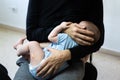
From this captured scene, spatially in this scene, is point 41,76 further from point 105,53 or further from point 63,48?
point 105,53

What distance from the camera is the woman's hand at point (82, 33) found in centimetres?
130

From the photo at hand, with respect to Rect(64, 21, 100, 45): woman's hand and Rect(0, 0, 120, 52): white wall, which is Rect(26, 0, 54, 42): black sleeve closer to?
Rect(64, 21, 100, 45): woman's hand

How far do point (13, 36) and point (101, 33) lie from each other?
1979mm

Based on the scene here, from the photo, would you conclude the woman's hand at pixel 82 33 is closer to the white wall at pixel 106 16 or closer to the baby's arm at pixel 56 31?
the baby's arm at pixel 56 31

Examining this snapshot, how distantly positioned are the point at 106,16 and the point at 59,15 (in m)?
1.25

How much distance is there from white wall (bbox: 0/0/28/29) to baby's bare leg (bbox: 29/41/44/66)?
1820mm

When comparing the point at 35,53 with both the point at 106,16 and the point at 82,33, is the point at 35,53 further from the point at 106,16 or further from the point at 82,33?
the point at 106,16

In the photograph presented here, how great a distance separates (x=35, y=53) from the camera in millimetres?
1271

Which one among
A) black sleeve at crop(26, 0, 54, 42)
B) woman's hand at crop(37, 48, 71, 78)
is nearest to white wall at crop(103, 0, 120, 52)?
black sleeve at crop(26, 0, 54, 42)

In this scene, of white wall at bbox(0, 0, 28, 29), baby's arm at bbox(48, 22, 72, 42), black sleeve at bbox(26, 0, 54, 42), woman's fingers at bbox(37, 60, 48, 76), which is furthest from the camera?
white wall at bbox(0, 0, 28, 29)

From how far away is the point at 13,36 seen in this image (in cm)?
312

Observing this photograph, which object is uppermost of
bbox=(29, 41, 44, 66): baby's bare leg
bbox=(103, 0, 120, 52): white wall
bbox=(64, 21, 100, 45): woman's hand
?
bbox=(64, 21, 100, 45): woman's hand

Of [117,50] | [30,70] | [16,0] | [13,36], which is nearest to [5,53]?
[13,36]

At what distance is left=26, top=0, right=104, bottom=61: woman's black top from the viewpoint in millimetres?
1348
